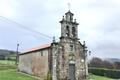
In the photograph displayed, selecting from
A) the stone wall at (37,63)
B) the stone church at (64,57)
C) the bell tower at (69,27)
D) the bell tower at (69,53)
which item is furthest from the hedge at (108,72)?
the bell tower at (69,27)

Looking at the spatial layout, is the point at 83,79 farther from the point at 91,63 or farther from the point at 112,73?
the point at 91,63

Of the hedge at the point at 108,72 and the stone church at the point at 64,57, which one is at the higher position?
the stone church at the point at 64,57

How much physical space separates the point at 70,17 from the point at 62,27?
91.5 inches

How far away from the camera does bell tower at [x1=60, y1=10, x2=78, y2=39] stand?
114ft

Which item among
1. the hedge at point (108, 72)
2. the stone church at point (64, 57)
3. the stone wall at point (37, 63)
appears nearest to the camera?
the stone church at point (64, 57)

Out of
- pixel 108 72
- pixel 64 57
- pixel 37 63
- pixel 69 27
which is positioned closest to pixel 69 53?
pixel 64 57

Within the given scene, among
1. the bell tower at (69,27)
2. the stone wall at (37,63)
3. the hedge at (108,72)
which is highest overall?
the bell tower at (69,27)

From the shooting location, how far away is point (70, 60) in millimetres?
35375

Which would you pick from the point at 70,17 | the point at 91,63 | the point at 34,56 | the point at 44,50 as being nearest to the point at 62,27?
the point at 70,17

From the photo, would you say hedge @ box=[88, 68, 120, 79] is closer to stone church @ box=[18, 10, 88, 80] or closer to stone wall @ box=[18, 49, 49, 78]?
stone church @ box=[18, 10, 88, 80]

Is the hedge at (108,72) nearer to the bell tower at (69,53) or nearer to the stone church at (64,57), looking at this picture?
the stone church at (64,57)

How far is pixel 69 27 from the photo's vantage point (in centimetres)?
3553

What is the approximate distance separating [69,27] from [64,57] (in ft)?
15.7

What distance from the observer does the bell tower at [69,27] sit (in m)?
34.8
